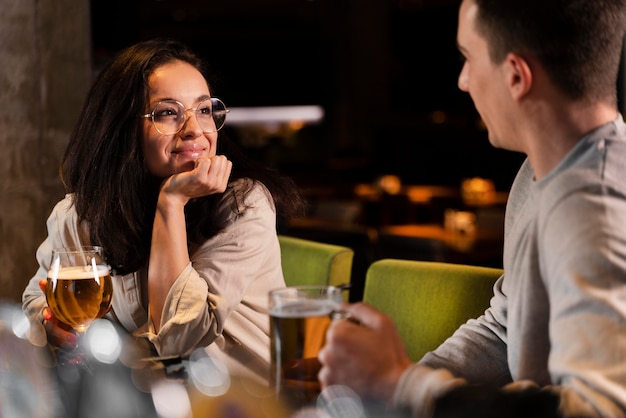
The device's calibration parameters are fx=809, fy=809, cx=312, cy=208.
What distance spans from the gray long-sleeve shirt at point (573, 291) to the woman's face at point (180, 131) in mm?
913

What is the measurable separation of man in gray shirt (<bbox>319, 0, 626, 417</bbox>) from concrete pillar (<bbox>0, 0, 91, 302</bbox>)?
219cm

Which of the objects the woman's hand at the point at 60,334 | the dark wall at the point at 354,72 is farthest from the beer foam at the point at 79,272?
the dark wall at the point at 354,72

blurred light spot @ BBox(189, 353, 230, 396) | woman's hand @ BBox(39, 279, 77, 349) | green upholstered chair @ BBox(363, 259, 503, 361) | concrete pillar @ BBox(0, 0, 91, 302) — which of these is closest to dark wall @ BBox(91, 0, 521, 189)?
concrete pillar @ BBox(0, 0, 91, 302)

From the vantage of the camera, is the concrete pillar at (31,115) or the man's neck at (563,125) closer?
the man's neck at (563,125)

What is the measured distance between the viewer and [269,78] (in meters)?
11.9

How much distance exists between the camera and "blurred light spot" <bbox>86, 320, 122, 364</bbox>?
1.38 metres

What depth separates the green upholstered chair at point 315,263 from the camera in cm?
231

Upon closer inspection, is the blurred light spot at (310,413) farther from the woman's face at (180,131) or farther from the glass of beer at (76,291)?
the woman's face at (180,131)

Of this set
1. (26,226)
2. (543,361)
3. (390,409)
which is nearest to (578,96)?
(543,361)

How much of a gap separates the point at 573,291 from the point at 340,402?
Answer: 0.31 meters

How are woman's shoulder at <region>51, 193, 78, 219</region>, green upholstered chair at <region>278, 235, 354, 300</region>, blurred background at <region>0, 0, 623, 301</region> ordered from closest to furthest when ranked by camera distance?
woman's shoulder at <region>51, 193, 78, 219</region>, green upholstered chair at <region>278, 235, 354, 300</region>, blurred background at <region>0, 0, 623, 301</region>

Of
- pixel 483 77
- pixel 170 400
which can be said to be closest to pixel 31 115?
pixel 170 400

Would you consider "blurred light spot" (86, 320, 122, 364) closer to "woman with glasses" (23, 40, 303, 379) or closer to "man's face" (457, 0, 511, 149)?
"woman with glasses" (23, 40, 303, 379)

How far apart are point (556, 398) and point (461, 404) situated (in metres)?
0.11
